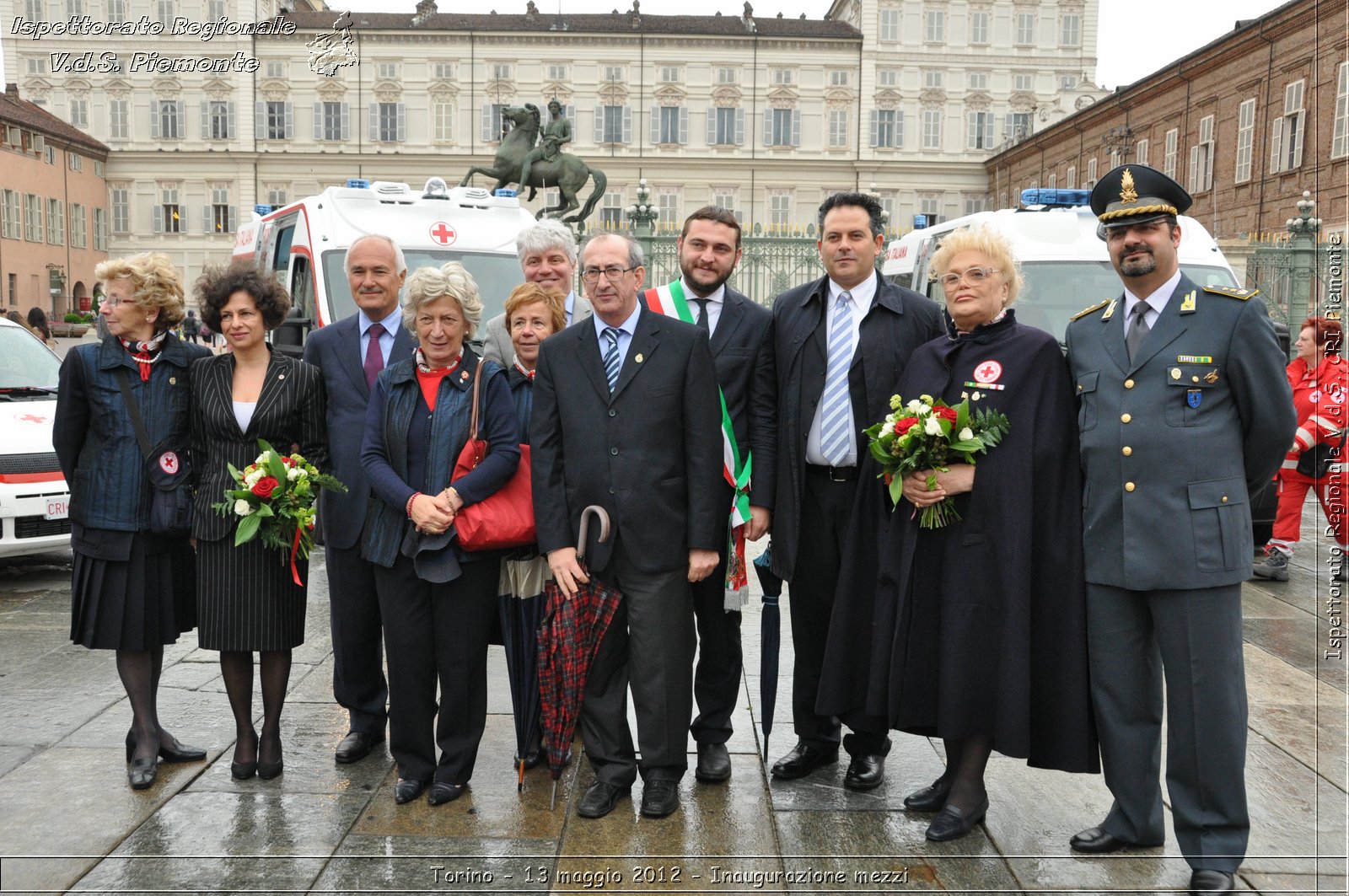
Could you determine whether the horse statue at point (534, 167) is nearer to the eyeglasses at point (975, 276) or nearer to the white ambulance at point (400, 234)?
the white ambulance at point (400, 234)

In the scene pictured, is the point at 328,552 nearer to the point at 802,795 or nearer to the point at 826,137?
the point at 802,795

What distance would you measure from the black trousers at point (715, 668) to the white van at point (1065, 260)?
4931mm

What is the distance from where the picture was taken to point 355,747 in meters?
4.63

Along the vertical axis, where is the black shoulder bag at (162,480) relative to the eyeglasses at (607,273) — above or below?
below

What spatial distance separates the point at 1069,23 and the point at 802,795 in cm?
5878

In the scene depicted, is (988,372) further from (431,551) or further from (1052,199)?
(1052,199)

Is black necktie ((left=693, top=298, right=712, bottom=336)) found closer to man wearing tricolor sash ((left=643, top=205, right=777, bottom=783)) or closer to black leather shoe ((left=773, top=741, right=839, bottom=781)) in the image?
man wearing tricolor sash ((left=643, top=205, right=777, bottom=783))

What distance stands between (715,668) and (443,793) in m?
1.24

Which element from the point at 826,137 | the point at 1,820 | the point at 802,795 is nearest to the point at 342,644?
the point at 1,820

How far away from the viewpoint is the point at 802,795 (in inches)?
168

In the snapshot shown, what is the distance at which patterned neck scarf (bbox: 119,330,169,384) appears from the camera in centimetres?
441

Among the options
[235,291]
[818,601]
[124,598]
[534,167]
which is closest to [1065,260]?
[818,601]

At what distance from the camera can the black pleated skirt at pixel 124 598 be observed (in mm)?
4379

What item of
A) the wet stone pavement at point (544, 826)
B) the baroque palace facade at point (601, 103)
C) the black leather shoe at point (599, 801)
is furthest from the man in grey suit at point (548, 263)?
the baroque palace facade at point (601, 103)
